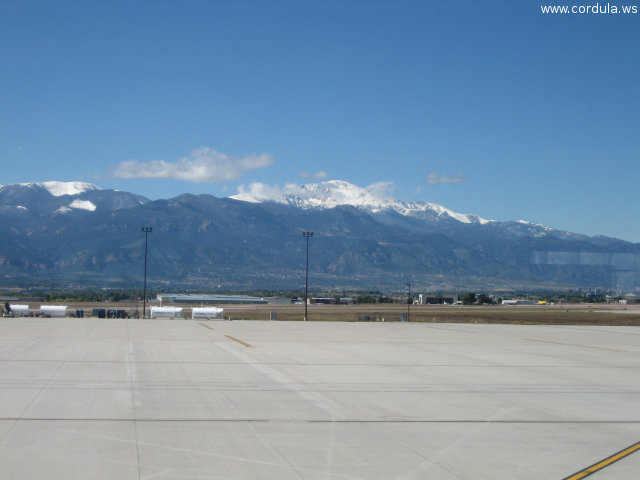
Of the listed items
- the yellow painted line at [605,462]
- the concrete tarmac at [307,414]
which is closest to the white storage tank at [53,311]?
the concrete tarmac at [307,414]

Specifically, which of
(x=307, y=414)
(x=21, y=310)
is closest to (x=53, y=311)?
(x=21, y=310)

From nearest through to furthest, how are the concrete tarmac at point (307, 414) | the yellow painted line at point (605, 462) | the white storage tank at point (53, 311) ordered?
1. the yellow painted line at point (605, 462)
2. the concrete tarmac at point (307, 414)
3. the white storage tank at point (53, 311)

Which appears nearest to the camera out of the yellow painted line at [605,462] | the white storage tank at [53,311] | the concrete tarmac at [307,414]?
the yellow painted line at [605,462]

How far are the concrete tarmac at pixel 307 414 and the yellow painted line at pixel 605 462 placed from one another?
12cm

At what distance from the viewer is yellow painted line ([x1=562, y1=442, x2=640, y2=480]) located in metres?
11.0

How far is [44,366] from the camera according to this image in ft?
73.9

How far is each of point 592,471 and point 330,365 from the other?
572 inches

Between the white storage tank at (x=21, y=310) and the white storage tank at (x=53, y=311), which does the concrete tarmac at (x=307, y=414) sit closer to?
the white storage tank at (x=53, y=311)

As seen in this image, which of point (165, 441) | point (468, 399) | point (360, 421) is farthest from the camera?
point (468, 399)

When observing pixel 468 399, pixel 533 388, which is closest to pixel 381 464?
pixel 468 399

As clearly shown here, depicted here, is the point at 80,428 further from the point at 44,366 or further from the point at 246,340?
the point at 246,340

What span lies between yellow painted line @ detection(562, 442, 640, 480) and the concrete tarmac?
0.38 feet

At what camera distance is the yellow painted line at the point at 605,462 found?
11.0 m

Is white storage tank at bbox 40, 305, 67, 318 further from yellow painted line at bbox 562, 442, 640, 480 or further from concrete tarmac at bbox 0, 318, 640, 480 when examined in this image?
yellow painted line at bbox 562, 442, 640, 480
